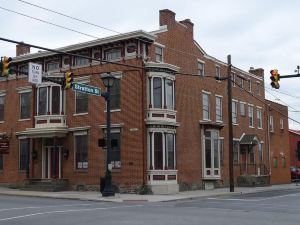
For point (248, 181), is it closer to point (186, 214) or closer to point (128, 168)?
point (128, 168)

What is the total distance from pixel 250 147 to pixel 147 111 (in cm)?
1535

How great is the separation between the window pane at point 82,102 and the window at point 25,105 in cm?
438

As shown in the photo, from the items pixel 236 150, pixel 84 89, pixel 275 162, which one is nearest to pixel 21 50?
pixel 84 89

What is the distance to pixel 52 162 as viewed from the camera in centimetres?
3434

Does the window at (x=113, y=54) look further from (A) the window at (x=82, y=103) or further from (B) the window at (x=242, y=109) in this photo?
(B) the window at (x=242, y=109)

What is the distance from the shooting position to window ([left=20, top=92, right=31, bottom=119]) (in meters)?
35.8

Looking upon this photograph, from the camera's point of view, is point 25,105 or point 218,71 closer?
point 25,105

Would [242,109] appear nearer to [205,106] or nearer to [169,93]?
[205,106]

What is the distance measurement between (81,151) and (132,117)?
184 inches

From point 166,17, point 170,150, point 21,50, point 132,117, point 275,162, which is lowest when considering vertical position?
point 275,162

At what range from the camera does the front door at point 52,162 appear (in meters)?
33.9

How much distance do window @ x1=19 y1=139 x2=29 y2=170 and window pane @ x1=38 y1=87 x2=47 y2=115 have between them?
8.60 ft

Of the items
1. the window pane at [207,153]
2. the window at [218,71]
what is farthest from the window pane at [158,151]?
the window at [218,71]

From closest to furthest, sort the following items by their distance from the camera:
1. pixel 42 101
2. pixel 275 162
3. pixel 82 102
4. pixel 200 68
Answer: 1. pixel 82 102
2. pixel 42 101
3. pixel 200 68
4. pixel 275 162
